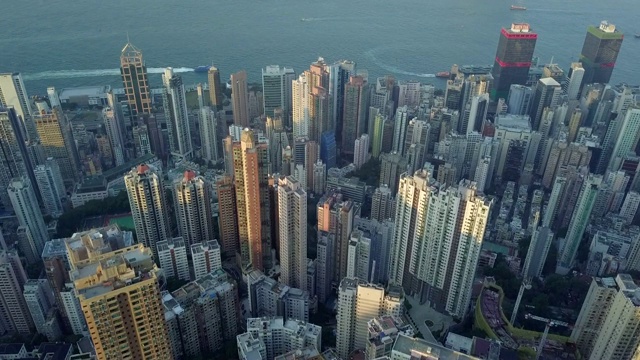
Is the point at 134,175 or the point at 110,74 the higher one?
the point at 134,175

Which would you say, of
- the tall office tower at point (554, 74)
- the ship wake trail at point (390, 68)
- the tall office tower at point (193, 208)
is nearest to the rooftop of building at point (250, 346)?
the tall office tower at point (193, 208)

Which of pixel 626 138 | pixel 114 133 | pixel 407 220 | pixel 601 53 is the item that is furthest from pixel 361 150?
pixel 601 53

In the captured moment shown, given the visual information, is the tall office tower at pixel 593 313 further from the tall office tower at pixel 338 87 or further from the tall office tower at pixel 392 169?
the tall office tower at pixel 338 87

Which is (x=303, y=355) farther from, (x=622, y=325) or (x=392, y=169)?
(x=392, y=169)

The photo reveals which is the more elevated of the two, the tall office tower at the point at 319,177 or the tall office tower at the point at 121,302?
the tall office tower at the point at 121,302

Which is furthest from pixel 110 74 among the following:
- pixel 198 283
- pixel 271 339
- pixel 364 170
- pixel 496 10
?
pixel 496 10

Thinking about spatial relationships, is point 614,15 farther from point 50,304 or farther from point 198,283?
point 50,304
